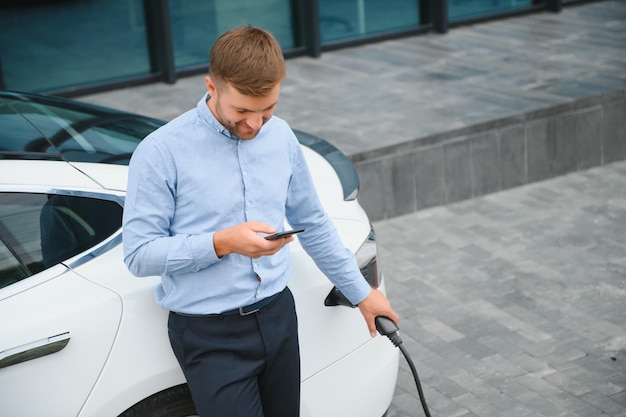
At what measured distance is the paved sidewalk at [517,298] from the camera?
4.42 metres

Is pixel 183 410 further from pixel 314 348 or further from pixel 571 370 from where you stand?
pixel 571 370

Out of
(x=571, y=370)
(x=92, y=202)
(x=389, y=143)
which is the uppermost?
(x=92, y=202)

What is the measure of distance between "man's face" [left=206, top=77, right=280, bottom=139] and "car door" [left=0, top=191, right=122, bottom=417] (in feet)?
2.21

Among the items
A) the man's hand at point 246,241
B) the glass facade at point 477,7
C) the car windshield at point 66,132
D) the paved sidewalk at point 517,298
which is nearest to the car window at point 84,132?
the car windshield at point 66,132

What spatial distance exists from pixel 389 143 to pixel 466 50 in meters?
2.90

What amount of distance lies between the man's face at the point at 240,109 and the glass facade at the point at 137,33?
229 inches

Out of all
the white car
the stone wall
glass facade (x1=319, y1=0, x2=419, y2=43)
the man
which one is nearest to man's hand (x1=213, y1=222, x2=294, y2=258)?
the man

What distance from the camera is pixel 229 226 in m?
2.69

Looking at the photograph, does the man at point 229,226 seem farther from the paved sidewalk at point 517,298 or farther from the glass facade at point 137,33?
the glass facade at point 137,33

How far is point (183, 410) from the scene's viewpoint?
3.07 meters

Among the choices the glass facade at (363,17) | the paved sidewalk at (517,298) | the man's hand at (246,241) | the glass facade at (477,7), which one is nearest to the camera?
the man's hand at (246,241)

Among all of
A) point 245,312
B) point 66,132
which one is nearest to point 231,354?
point 245,312

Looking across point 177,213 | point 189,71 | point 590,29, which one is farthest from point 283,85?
point 177,213

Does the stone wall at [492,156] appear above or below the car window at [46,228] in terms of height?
below
